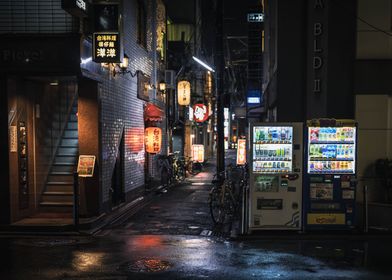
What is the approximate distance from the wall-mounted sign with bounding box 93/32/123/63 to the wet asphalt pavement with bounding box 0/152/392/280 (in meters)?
4.55

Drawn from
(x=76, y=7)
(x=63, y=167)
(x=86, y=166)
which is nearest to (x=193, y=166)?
(x=63, y=167)

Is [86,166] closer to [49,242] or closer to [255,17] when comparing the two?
[49,242]

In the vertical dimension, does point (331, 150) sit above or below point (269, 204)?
above

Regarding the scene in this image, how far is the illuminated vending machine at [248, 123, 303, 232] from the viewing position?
1114 centimetres

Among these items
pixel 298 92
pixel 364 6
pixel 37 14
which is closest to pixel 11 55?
pixel 37 14

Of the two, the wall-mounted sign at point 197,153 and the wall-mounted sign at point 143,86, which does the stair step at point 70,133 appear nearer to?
the wall-mounted sign at point 143,86

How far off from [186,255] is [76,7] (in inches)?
247

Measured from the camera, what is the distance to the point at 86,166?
12680mm

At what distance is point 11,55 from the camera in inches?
459

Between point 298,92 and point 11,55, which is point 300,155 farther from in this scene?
point 11,55

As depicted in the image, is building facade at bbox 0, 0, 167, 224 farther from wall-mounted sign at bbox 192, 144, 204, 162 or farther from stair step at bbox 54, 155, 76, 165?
wall-mounted sign at bbox 192, 144, 204, 162

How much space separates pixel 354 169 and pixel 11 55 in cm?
889

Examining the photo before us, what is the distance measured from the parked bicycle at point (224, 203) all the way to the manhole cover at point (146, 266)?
413 centimetres

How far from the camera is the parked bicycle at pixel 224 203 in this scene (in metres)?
13.2
